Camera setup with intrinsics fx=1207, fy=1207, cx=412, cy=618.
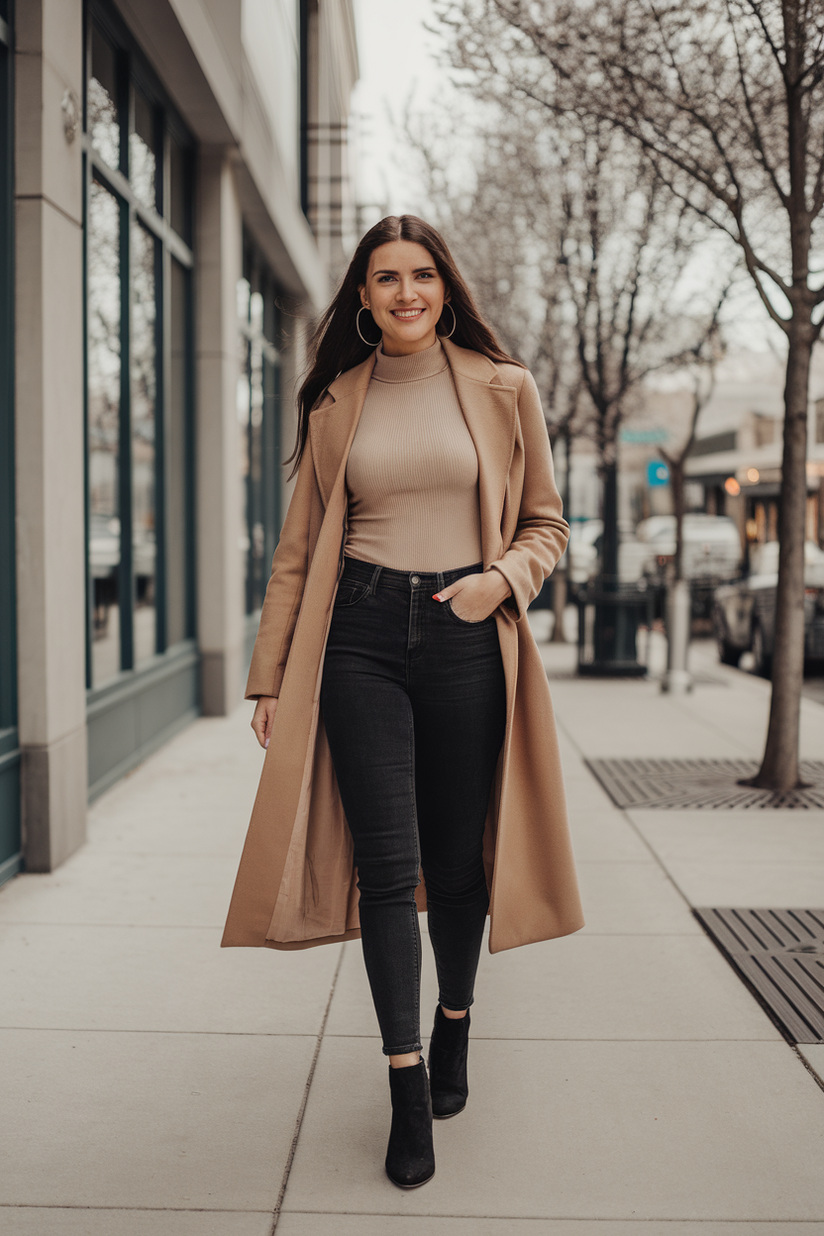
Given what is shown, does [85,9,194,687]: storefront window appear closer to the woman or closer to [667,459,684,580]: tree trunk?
the woman

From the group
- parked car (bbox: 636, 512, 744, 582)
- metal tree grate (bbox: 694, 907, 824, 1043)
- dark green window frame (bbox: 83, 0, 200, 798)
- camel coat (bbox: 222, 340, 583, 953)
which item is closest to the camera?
camel coat (bbox: 222, 340, 583, 953)

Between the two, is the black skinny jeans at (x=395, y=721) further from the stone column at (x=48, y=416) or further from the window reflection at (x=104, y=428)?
the window reflection at (x=104, y=428)

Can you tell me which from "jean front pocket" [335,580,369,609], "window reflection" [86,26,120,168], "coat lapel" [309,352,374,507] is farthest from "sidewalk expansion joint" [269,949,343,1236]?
"window reflection" [86,26,120,168]

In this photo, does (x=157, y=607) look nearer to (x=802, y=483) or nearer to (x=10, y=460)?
(x=10, y=460)

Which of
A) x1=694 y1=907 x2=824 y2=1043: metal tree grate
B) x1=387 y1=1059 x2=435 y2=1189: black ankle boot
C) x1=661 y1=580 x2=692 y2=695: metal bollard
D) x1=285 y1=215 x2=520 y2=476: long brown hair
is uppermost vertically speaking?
x1=285 y1=215 x2=520 y2=476: long brown hair

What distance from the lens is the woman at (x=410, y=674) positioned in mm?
2693

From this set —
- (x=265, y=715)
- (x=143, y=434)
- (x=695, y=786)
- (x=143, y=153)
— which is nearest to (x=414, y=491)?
(x=265, y=715)

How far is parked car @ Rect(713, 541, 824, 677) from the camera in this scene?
1317 cm

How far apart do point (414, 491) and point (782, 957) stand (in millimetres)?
2358

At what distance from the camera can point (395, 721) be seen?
2.70 m

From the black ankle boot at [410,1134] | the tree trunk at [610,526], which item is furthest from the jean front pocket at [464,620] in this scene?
the tree trunk at [610,526]

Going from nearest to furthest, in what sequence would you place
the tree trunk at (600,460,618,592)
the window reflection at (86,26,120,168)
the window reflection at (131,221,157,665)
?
the window reflection at (86,26,120,168)
the window reflection at (131,221,157,665)
the tree trunk at (600,460,618,592)

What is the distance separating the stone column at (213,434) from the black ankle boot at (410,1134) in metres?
7.00

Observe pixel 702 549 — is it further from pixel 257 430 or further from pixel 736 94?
pixel 736 94
